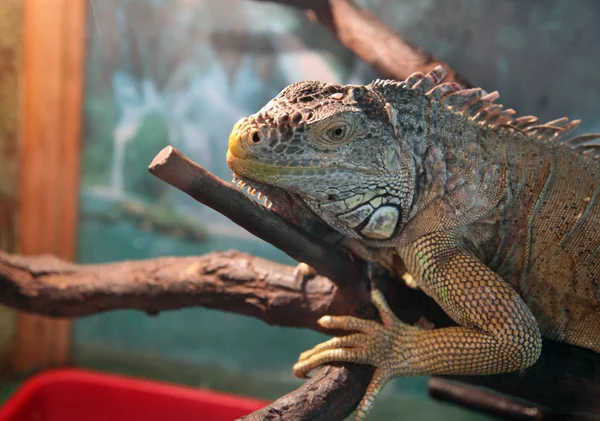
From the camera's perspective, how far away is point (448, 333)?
238 centimetres

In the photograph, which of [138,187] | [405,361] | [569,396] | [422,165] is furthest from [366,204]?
[138,187]

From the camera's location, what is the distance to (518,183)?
8.45 feet

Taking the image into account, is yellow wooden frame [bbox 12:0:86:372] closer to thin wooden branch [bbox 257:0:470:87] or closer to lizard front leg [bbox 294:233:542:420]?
thin wooden branch [bbox 257:0:470:87]

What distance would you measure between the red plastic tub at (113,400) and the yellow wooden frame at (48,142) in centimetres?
61

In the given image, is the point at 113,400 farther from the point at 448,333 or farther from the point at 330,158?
the point at 330,158

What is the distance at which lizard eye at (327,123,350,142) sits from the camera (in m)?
2.23

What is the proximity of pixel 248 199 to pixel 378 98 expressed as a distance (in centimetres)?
80

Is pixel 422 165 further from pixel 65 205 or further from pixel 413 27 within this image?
pixel 65 205

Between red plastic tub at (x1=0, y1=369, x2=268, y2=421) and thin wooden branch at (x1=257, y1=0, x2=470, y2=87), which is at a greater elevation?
thin wooden branch at (x1=257, y1=0, x2=470, y2=87)

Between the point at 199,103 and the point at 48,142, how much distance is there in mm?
1551

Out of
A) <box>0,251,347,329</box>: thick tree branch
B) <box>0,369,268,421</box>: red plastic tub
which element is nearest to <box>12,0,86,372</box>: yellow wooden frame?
<box>0,369,268,421</box>: red plastic tub

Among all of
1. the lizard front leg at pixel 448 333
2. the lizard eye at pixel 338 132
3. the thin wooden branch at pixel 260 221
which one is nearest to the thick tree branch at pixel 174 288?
the thin wooden branch at pixel 260 221

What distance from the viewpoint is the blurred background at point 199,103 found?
169 inches

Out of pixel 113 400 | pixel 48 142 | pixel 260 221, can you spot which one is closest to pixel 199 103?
pixel 48 142
